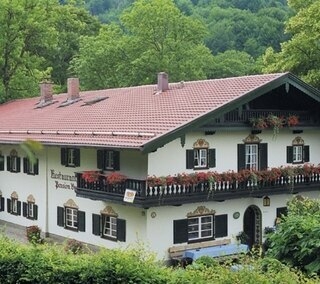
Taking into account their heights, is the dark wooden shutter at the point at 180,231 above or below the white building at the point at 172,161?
below

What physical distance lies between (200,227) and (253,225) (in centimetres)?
293

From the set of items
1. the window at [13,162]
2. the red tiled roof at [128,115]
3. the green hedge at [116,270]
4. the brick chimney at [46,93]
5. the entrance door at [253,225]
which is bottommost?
the entrance door at [253,225]

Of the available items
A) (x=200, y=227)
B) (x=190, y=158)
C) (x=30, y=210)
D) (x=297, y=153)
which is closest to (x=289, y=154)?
(x=297, y=153)

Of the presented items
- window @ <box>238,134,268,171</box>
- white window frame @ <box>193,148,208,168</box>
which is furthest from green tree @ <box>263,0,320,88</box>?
white window frame @ <box>193,148,208,168</box>

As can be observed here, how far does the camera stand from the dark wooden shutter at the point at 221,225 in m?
23.1

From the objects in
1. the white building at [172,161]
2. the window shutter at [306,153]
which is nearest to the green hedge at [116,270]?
the white building at [172,161]

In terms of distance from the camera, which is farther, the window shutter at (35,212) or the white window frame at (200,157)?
the window shutter at (35,212)

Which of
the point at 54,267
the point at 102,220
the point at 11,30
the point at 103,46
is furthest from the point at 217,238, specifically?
the point at 103,46

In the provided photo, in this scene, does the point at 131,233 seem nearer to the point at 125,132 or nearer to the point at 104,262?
the point at 125,132

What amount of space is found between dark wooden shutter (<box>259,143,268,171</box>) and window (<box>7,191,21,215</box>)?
36.5 ft

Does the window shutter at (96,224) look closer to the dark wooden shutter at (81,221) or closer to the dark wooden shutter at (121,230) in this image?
A: the dark wooden shutter at (81,221)

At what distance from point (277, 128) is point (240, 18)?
50635 mm

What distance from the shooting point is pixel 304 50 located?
35875mm

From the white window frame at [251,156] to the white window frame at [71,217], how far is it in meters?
6.87
